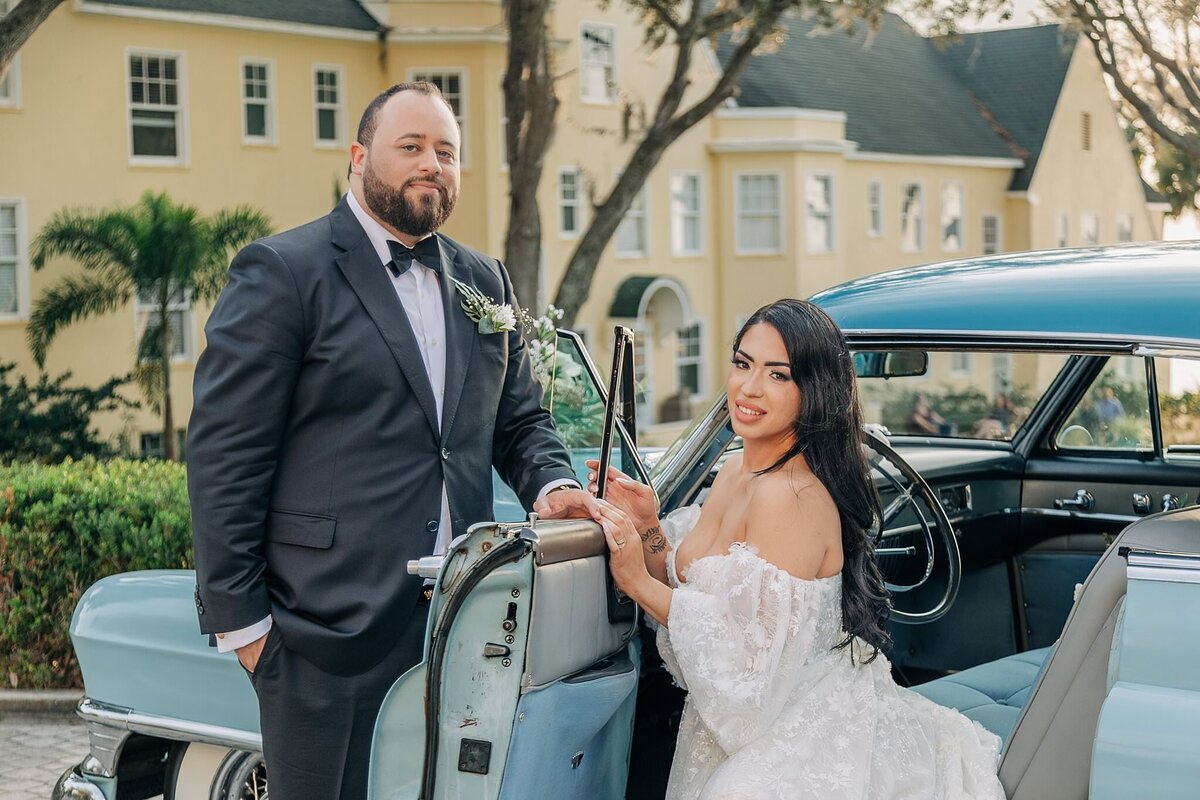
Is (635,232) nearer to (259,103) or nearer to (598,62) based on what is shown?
(598,62)

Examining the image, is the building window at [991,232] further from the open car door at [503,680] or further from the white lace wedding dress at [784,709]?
the open car door at [503,680]

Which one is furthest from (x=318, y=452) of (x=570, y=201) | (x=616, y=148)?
(x=616, y=148)

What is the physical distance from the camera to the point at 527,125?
14703 mm

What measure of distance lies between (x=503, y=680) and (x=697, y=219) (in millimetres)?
27276

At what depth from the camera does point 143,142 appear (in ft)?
71.8

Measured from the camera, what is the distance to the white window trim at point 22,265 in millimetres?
20266

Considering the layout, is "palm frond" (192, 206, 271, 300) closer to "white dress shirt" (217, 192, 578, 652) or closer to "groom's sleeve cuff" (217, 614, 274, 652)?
"white dress shirt" (217, 192, 578, 652)

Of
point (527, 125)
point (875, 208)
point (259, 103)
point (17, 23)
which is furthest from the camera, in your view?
point (875, 208)

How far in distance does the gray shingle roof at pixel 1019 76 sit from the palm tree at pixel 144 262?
2372cm

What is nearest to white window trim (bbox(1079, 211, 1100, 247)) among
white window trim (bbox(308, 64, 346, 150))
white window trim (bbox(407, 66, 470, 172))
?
white window trim (bbox(407, 66, 470, 172))

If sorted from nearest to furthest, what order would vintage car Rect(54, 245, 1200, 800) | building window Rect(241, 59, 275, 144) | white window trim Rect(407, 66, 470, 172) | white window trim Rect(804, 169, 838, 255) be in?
vintage car Rect(54, 245, 1200, 800)
building window Rect(241, 59, 275, 144)
white window trim Rect(407, 66, 470, 172)
white window trim Rect(804, 169, 838, 255)

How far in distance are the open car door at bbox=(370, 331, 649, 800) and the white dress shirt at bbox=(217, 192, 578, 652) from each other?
0.44m

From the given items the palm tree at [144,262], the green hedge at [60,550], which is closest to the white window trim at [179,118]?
the palm tree at [144,262]

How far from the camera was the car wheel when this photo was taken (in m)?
3.86
